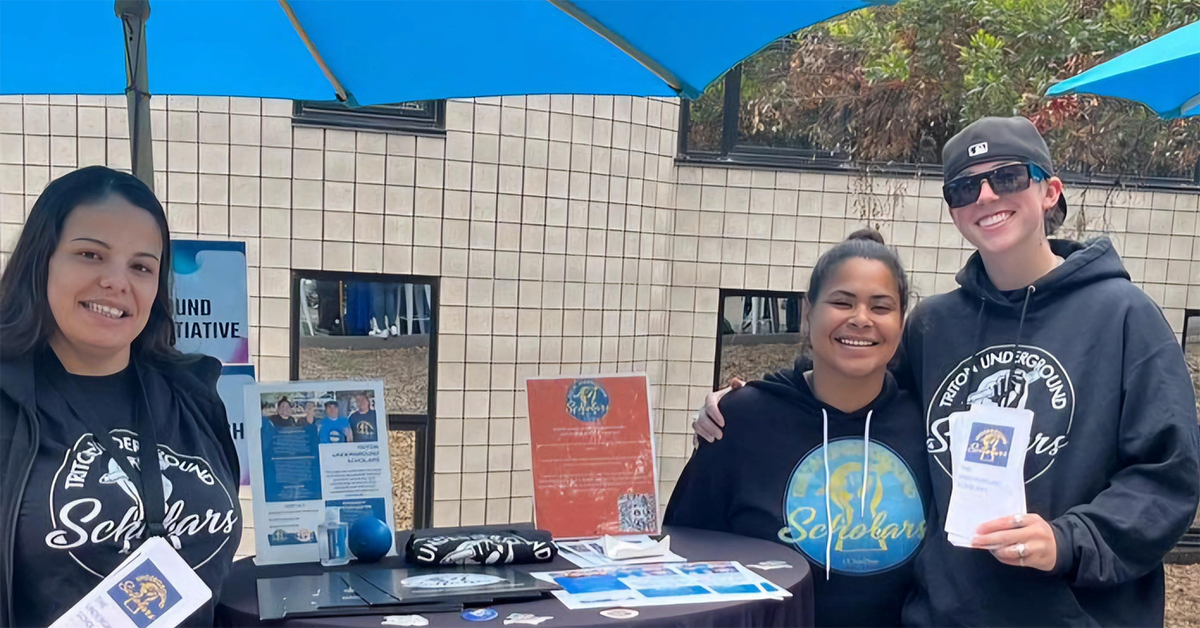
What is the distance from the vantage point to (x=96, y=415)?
196 cm

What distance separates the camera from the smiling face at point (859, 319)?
99.7 inches

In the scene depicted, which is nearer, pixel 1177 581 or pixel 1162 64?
pixel 1162 64

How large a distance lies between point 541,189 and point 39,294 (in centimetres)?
322

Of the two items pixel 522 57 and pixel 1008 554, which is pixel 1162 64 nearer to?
pixel 1008 554

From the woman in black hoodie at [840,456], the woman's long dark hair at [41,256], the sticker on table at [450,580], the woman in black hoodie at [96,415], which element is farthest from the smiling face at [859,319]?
the woman's long dark hair at [41,256]

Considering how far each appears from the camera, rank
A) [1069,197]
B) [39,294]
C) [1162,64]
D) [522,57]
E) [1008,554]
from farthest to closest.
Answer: [1069,197] → [1162,64] → [522,57] → [1008,554] → [39,294]

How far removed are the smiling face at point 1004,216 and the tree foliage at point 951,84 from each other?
1853mm

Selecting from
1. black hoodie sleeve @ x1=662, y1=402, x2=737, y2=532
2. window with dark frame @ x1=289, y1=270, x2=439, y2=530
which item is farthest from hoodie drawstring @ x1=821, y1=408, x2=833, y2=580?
window with dark frame @ x1=289, y1=270, x2=439, y2=530

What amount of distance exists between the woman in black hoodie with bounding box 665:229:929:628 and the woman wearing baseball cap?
0.30ft

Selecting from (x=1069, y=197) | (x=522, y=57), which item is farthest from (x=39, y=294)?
(x=1069, y=197)

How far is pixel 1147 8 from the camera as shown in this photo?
390 cm

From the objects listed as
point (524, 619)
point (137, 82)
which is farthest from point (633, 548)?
point (137, 82)

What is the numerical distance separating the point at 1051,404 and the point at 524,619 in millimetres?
1295

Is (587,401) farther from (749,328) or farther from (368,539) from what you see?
(749,328)
